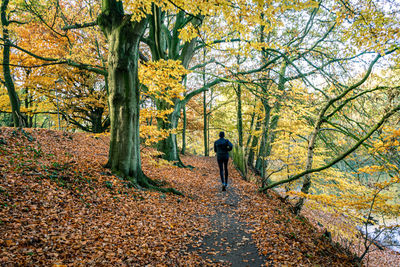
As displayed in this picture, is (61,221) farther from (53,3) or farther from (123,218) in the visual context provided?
(53,3)

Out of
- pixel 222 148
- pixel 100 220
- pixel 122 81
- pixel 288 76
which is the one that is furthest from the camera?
pixel 288 76

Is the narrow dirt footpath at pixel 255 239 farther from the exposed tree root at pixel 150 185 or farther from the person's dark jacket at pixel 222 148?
the person's dark jacket at pixel 222 148

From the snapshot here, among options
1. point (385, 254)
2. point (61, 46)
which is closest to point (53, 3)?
point (61, 46)

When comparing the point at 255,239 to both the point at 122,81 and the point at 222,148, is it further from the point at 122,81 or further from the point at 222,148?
the point at 122,81

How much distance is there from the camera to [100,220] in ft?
12.9

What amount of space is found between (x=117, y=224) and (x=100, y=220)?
1.06 ft

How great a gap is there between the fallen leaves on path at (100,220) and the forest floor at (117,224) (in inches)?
0.6

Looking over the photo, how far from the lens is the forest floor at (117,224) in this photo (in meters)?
2.92

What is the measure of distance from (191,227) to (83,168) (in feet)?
11.2

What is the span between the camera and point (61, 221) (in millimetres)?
3441

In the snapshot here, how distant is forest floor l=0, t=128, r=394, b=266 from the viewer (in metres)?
2.92

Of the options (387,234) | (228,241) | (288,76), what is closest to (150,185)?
(228,241)

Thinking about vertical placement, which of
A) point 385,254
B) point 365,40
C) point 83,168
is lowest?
point 385,254

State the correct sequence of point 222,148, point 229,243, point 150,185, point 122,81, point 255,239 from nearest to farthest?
point 229,243 < point 255,239 < point 122,81 < point 150,185 < point 222,148
